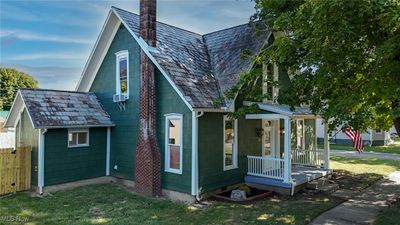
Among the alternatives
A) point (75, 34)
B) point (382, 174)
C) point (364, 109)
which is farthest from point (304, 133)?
point (75, 34)

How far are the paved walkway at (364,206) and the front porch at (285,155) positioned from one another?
6.30 feet

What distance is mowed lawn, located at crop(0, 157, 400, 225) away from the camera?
27.7 feet

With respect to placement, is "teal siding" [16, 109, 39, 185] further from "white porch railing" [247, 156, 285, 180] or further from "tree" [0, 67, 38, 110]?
"tree" [0, 67, 38, 110]

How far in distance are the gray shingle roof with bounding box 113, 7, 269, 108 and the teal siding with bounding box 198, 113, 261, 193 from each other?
821 millimetres

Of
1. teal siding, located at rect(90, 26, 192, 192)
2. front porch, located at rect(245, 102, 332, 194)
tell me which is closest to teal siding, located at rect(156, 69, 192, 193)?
teal siding, located at rect(90, 26, 192, 192)

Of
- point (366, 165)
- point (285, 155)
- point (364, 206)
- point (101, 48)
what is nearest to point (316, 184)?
point (285, 155)

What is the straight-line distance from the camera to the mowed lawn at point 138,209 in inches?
332

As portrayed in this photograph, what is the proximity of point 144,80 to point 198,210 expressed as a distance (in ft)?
16.0

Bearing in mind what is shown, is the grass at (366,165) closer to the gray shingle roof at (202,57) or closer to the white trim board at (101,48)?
the gray shingle roof at (202,57)

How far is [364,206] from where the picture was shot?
32.6 ft

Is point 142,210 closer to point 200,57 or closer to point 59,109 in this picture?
point 59,109

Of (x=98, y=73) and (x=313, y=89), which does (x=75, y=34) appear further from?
(x=313, y=89)

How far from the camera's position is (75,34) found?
66.6 feet

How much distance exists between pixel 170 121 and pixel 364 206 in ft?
22.7
